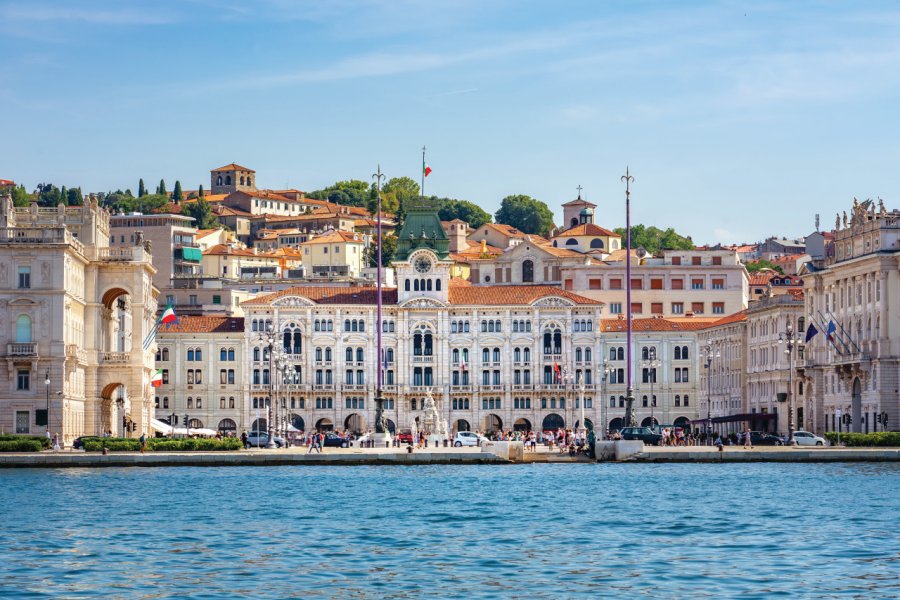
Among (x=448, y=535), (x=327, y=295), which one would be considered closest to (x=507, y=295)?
(x=327, y=295)

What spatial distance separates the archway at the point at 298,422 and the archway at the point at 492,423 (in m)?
14.1

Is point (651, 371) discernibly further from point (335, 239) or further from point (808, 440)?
point (335, 239)

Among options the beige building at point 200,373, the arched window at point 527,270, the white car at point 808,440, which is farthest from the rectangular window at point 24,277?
the arched window at point 527,270

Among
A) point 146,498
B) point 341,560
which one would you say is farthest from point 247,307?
point 341,560

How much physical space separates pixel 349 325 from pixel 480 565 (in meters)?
100

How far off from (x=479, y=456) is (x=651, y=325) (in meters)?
61.2

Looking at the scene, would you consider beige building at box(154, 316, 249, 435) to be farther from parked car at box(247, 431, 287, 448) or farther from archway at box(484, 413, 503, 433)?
parked car at box(247, 431, 287, 448)

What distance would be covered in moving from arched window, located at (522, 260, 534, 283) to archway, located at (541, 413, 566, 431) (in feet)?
104

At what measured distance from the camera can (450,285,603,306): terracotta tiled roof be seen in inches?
5723

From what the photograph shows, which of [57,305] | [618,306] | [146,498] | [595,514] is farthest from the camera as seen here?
[618,306]

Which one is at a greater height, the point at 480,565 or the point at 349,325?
the point at 349,325

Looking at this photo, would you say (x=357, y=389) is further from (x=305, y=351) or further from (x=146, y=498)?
(x=146, y=498)

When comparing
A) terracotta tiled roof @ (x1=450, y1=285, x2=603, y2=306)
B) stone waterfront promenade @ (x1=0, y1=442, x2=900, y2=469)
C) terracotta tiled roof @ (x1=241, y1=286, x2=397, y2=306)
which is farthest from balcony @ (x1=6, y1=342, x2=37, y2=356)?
terracotta tiled roof @ (x1=450, y1=285, x2=603, y2=306)

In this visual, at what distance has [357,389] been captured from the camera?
14362 centimetres
